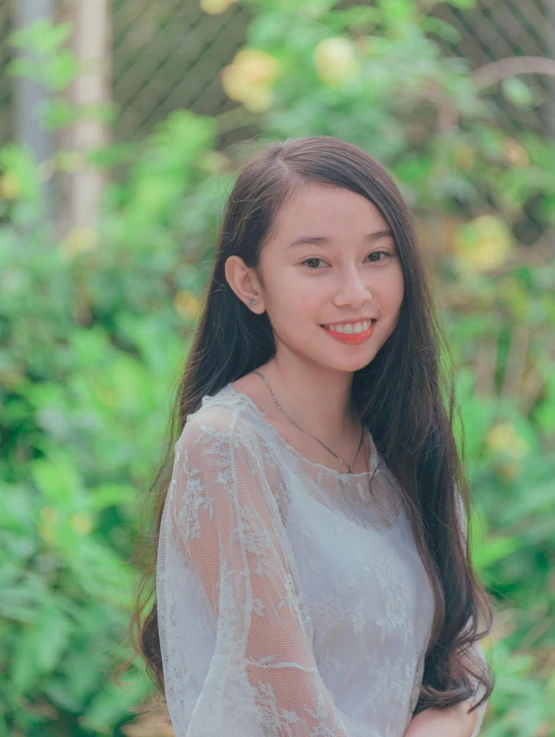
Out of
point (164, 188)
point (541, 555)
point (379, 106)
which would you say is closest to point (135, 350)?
point (164, 188)

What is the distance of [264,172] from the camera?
1463 millimetres

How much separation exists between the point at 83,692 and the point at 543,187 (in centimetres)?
216

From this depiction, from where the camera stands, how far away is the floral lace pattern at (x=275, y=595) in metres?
1.29

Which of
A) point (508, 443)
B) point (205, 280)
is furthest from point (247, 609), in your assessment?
point (508, 443)

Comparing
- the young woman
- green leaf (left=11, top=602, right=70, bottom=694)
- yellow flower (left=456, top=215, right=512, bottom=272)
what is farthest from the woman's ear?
yellow flower (left=456, top=215, right=512, bottom=272)

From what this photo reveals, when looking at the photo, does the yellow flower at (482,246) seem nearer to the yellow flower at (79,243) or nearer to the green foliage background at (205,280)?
the green foliage background at (205,280)

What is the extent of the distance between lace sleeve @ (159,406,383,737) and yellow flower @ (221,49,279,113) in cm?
231

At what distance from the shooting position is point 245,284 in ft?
4.88

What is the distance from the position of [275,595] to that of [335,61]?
2221mm

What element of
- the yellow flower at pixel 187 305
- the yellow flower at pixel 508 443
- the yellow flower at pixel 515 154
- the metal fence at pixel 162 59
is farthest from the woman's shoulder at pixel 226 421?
the metal fence at pixel 162 59

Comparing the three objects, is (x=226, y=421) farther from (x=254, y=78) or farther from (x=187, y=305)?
(x=254, y=78)

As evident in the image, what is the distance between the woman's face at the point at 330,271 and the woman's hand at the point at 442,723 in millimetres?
515

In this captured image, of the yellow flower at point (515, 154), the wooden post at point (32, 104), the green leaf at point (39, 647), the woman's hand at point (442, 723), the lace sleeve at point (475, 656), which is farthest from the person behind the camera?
the wooden post at point (32, 104)

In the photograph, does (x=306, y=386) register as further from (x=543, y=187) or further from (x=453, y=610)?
(x=543, y=187)
